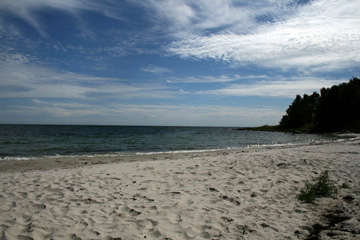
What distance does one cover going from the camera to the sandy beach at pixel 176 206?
182 inches

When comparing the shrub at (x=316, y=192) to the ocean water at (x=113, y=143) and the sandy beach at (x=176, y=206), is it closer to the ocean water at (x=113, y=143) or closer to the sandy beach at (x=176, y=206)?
the sandy beach at (x=176, y=206)

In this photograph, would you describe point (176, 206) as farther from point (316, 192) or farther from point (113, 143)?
point (113, 143)

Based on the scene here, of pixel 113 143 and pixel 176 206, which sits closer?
pixel 176 206

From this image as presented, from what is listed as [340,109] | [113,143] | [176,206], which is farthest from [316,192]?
[340,109]

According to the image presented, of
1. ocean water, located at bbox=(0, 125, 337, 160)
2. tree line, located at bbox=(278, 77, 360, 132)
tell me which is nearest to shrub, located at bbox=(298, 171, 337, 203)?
ocean water, located at bbox=(0, 125, 337, 160)

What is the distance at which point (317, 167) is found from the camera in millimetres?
9938

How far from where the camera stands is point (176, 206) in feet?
19.4

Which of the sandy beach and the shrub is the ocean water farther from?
the shrub

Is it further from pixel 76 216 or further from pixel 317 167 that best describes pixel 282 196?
pixel 76 216

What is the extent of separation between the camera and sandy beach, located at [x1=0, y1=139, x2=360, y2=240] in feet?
15.2

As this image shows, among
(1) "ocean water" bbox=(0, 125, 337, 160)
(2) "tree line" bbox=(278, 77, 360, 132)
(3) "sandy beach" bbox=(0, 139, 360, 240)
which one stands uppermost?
(2) "tree line" bbox=(278, 77, 360, 132)

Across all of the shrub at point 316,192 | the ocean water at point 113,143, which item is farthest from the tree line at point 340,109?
the shrub at point 316,192

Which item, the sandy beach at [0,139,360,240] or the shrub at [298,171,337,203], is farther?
the shrub at [298,171,337,203]

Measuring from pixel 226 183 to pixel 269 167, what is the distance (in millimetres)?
3284
